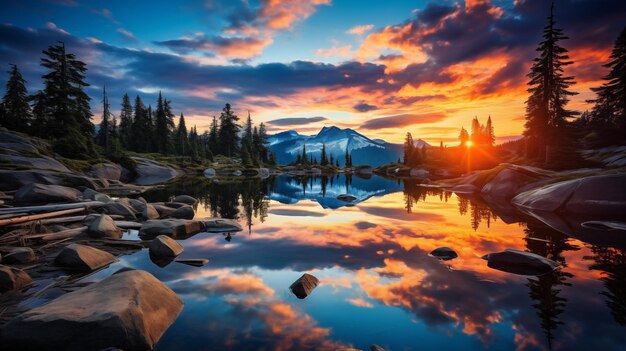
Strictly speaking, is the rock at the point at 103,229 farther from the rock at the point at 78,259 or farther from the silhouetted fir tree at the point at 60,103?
the silhouetted fir tree at the point at 60,103

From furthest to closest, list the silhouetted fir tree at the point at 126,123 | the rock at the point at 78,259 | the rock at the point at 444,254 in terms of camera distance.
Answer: the silhouetted fir tree at the point at 126,123 → the rock at the point at 444,254 → the rock at the point at 78,259

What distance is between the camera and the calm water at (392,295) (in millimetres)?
5387

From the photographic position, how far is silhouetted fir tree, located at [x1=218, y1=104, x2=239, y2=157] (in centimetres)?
9762

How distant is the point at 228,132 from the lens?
99.7m

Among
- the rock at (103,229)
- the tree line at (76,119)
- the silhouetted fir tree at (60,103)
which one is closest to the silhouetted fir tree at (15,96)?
the tree line at (76,119)

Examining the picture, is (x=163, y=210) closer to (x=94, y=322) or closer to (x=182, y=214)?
(x=182, y=214)

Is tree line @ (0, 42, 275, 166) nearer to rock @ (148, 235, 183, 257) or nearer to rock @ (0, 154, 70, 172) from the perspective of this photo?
rock @ (0, 154, 70, 172)

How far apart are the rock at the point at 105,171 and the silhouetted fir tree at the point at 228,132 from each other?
56445mm

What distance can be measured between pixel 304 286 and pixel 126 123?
318ft

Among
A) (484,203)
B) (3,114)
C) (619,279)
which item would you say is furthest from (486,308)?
(3,114)

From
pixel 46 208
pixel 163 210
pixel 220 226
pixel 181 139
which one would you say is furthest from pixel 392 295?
pixel 181 139

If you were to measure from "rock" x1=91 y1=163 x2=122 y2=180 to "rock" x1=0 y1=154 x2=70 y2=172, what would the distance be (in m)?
7.46

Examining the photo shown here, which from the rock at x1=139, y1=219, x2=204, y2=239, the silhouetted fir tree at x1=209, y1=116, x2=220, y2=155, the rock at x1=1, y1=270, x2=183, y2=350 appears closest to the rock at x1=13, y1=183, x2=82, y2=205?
the rock at x1=139, y1=219, x2=204, y2=239

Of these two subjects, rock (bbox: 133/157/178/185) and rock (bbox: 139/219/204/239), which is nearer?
rock (bbox: 139/219/204/239)
